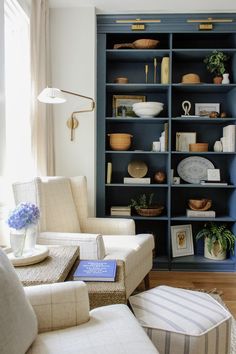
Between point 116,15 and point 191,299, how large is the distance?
265cm

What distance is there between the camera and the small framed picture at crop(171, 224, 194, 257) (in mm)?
3158

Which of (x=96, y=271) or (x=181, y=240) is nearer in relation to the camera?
(x=96, y=271)

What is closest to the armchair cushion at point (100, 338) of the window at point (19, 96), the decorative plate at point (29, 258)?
the decorative plate at point (29, 258)

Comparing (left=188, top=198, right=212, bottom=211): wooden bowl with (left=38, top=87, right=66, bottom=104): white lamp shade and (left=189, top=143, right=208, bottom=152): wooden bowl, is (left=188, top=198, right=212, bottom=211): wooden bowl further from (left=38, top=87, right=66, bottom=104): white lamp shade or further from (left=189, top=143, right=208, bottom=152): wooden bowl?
(left=38, top=87, right=66, bottom=104): white lamp shade

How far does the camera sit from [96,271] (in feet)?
4.96

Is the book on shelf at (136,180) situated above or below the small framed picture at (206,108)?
below

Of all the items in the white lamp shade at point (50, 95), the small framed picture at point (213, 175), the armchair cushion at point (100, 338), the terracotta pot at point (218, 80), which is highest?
the terracotta pot at point (218, 80)

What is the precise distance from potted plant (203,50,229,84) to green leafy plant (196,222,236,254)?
4.86ft

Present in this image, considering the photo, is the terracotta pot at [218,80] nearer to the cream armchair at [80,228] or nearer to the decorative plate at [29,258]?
the cream armchair at [80,228]

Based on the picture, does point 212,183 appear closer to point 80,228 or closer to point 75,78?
point 80,228

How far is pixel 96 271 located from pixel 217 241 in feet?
6.29

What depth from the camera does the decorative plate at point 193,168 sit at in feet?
10.7

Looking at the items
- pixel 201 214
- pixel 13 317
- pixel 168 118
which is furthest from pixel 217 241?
pixel 13 317

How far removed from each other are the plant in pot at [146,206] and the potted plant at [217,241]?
51 cm
